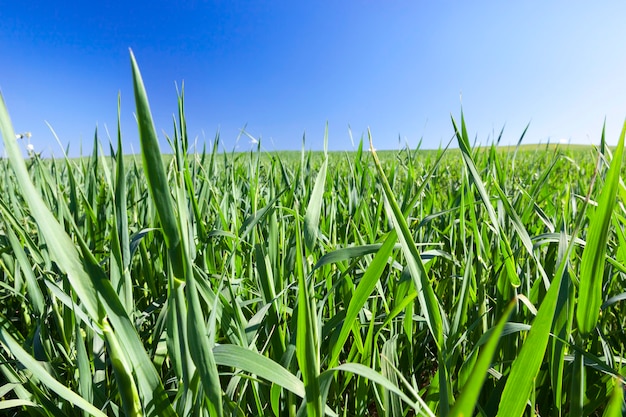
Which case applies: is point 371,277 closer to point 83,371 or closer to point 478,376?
point 478,376

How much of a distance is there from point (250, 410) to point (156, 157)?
15.5 inches

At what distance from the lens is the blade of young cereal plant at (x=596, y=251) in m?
0.32

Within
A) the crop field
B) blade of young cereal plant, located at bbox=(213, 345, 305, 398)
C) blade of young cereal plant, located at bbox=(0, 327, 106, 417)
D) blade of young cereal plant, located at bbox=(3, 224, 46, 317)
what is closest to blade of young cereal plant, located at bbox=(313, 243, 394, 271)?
the crop field

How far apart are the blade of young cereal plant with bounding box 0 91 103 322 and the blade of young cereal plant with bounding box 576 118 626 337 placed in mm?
407

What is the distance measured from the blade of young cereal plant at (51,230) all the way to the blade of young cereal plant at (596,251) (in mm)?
407

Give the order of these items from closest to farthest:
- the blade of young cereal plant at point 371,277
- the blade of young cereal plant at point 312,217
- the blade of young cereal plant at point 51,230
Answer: the blade of young cereal plant at point 51,230 → the blade of young cereal plant at point 371,277 → the blade of young cereal plant at point 312,217

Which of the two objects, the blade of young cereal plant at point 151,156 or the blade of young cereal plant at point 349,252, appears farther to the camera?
the blade of young cereal plant at point 349,252

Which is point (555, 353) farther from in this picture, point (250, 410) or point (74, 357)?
point (74, 357)

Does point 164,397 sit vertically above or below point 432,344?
above

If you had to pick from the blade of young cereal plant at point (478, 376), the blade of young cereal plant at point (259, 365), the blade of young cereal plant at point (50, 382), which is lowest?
the blade of young cereal plant at point (50, 382)

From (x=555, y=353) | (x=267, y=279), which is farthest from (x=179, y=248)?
(x=555, y=353)

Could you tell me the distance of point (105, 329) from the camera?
31cm

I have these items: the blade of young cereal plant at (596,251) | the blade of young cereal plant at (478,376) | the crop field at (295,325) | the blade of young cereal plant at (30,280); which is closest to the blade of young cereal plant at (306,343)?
the crop field at (295,325)

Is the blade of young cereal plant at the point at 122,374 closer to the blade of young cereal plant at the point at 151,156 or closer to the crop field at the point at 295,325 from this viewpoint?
the crop field at the point at 295,325
